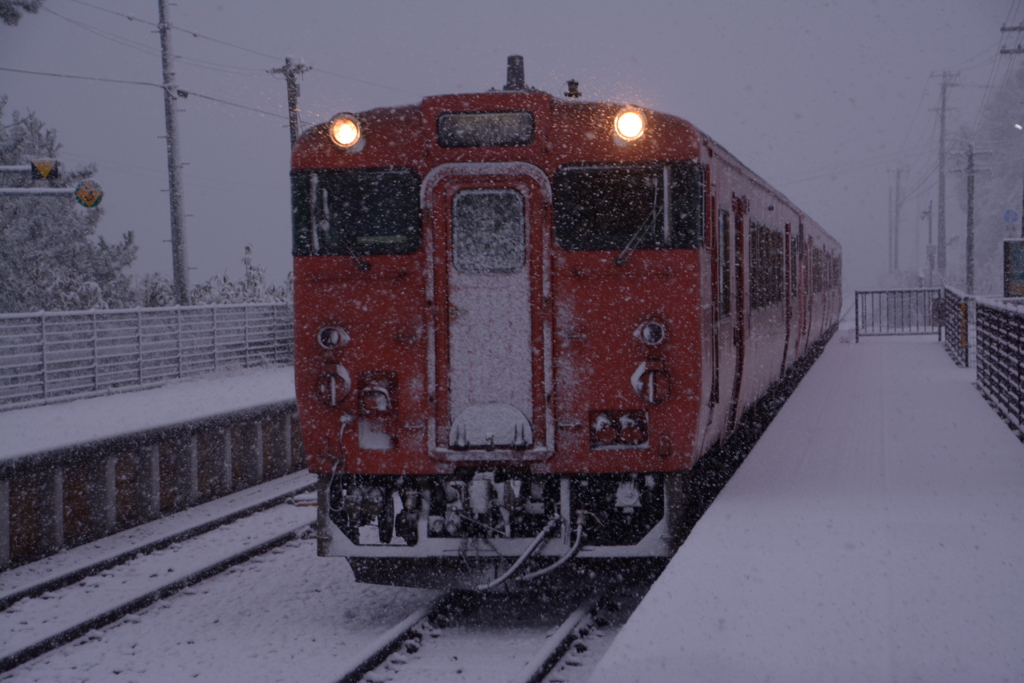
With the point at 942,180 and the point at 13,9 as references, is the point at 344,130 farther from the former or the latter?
the point at 942,180

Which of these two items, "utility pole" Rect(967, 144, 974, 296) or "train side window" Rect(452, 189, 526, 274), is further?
"utility pole" Rect(967, 144, 974, 296)

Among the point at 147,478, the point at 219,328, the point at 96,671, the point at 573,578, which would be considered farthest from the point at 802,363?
the point at 96,671

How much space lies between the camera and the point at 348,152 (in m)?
6.31

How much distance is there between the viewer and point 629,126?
612 centimetres

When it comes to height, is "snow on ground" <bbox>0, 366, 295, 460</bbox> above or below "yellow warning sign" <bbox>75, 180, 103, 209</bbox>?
below

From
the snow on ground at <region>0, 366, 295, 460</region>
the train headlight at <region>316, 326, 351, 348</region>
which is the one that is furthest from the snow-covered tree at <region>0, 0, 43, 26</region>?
the train headlight at <region>316, 326, 351, 348</region>

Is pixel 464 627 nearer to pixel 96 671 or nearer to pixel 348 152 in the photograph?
pixel 96 671

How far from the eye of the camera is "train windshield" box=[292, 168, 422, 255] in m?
6.22

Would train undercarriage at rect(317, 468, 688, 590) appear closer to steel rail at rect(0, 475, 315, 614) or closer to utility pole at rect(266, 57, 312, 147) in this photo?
steel rail at rect(0, 475, 315, 614)

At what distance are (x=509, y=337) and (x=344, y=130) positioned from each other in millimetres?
1509

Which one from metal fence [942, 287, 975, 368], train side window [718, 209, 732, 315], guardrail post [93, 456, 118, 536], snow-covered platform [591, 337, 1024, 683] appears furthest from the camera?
metal fence [942, 287, 975, 368]

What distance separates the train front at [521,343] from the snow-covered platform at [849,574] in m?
0.67

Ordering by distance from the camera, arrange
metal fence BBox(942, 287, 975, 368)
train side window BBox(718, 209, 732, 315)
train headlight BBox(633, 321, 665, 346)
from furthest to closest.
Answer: metal fence BBox(942, 287, 975, 368) < train side window BBox(718, 209, 732, 315) < train headlight BBox(633, 321, 665, 346)

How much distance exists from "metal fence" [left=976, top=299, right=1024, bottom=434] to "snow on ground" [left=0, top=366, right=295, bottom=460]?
7.43 meters
